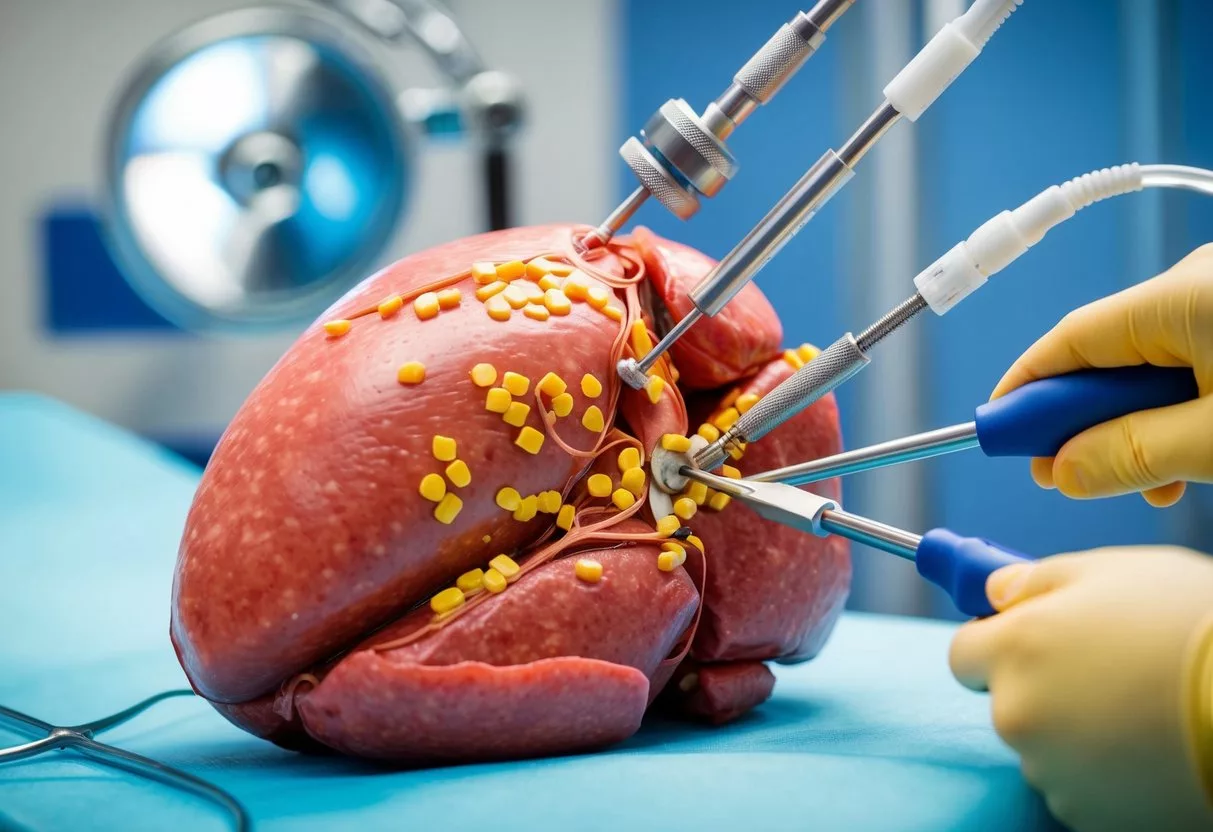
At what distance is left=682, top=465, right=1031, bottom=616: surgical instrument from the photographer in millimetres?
745

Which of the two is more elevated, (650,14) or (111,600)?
(650,14)

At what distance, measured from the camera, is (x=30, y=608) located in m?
1.38

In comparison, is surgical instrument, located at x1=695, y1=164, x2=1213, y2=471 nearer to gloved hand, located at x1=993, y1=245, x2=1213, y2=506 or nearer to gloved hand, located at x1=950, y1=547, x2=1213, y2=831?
gloved hand, located at x1=993, y1=245, x2=1213, y2=506

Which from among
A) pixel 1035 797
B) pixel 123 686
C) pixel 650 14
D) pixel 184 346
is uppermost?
pixel 650 14

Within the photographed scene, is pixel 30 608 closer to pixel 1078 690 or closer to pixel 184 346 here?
pixel 1078 690

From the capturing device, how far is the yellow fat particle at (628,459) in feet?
2.93

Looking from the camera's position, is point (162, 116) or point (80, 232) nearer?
point (162, 116)

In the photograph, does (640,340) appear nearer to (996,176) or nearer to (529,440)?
(529,440)

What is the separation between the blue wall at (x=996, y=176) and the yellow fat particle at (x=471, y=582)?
1.49m

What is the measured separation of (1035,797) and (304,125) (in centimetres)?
151

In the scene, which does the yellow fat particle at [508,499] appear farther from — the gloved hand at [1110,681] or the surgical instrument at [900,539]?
the gloved hand at [1110,681]

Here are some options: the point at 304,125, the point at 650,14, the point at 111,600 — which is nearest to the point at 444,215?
the point at 650,14

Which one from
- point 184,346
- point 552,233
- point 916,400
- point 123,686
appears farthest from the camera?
point 184,346

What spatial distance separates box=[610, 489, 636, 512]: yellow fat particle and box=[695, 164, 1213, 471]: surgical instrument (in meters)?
0.13
